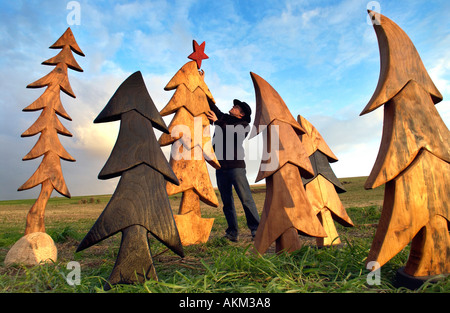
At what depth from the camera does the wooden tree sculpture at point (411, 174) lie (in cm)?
238

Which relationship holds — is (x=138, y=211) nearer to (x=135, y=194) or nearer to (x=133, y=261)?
(x=135, y=194)

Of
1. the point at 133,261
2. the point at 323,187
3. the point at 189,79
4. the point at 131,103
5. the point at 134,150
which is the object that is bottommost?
the point at 133,261

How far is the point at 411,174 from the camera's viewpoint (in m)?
2.41

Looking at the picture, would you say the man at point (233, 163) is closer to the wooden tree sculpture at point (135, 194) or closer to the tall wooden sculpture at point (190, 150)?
the tall wooden sculpture at point (190, 150)

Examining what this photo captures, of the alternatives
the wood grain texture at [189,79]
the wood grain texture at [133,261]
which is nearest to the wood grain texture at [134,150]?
the wood grain texture at [133,261]

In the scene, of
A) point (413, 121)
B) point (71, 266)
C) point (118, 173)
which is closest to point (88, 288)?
point (71, 266)

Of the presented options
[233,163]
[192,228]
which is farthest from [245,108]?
[192,228]

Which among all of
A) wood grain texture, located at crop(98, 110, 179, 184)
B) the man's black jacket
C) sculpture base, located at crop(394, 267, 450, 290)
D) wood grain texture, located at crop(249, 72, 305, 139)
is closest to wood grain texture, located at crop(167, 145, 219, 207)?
the man's black jacket

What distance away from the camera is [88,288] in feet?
8.32

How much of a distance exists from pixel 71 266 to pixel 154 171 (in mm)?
1588

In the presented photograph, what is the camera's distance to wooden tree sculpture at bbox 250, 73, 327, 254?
10.1 ft

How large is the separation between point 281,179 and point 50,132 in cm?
504

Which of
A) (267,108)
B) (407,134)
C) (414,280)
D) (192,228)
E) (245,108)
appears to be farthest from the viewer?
(245,108)
